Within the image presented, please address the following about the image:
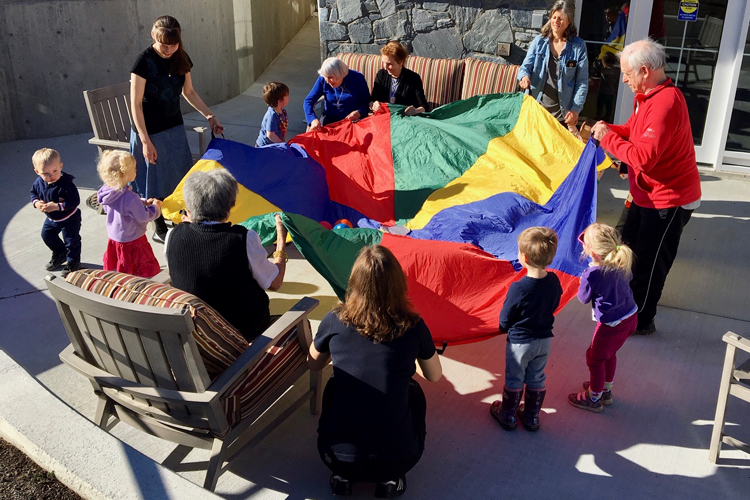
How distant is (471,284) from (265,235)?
49.1 inches

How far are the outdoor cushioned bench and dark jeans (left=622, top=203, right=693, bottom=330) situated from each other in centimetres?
268

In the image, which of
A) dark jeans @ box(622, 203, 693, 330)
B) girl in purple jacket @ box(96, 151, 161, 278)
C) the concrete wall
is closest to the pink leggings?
dark jeans @ box(622, 203, 693, 330)

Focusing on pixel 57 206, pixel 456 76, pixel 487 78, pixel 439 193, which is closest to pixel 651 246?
pixel 439 193

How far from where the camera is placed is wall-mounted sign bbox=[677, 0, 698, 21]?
5.68m

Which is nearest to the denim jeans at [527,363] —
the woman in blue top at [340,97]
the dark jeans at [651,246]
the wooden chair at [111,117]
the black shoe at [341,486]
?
the black shoe at [341,486]

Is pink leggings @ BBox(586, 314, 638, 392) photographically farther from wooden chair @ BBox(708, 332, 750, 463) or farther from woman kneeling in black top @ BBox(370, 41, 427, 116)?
woman kneeling in black top @ BBox(370, 41, 427, 116)

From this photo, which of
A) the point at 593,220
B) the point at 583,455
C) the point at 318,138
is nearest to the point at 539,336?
the point at 583,455

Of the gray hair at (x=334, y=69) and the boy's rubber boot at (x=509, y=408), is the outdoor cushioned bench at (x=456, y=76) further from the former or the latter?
the boy's rubber boot at (x=509, y=408)

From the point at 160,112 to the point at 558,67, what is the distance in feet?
9.35

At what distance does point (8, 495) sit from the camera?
2.65m

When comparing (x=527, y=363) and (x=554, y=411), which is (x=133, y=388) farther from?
(x=554, y=411)

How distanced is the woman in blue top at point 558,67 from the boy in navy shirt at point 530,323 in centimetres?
246

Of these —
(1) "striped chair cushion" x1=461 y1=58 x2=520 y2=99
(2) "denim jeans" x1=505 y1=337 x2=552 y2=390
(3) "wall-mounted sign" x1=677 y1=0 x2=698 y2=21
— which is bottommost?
(2) "denim jeans" x1=505 y1=337 x2=552 y2=390

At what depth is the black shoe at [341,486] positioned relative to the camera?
2.50 metres
